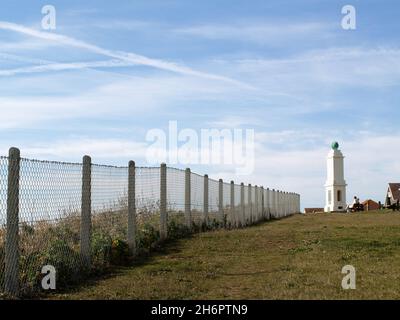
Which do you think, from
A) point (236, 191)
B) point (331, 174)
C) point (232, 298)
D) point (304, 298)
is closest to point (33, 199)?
point (232, 298)

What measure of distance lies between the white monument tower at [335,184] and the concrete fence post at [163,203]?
132 feet

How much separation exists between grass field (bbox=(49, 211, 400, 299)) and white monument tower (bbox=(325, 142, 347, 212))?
38.7 metres

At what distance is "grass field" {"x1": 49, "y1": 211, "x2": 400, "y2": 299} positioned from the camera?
953cm

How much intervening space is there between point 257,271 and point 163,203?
5.51 m

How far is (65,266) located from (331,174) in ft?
158

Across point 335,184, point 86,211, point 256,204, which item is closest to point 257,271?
point 86,211

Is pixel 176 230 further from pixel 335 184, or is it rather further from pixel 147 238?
pixel 335 184

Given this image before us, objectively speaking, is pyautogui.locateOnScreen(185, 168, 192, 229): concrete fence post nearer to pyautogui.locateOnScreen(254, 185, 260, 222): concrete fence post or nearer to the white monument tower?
pyautogui.locateOnScreen(254, 185, 260, 222): concrete fence post

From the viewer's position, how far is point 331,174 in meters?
57.1

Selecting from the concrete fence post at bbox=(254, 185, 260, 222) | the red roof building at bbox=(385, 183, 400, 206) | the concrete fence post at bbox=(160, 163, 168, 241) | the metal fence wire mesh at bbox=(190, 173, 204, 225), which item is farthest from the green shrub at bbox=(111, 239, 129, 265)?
the red roof building at bbox=(385, 183, 400, 206)

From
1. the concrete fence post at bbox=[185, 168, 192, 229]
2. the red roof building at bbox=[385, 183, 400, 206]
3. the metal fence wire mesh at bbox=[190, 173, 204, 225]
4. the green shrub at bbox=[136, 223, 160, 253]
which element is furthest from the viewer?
the red roof building at bbox=[385, 183, 400, 206]

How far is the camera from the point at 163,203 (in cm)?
1708

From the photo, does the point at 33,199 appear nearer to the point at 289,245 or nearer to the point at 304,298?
the point at 304,298

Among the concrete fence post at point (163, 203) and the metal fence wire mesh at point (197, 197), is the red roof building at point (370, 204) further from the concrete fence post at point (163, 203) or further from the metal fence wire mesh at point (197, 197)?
the concrete fence post at point (163, 203)
